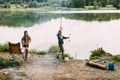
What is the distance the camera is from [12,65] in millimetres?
16609

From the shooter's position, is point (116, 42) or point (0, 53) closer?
point (0, 53)

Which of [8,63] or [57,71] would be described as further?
[8,63]

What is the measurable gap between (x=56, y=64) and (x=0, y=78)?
3.63 meters

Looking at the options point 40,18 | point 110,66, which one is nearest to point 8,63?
point 110,66

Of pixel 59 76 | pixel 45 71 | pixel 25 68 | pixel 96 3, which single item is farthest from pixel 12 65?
Answer: pixel 96 3

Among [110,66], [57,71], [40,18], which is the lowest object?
[40,18]

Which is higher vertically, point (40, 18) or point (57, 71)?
point (57, 71)

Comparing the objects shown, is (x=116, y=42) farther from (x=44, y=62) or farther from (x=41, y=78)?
(x=41, y=78)

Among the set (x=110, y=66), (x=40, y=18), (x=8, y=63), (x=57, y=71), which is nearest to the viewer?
(x=57, y=71)

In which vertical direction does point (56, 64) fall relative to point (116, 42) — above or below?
above

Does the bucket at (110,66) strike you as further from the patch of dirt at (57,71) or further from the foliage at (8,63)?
the foliage at (8,63)

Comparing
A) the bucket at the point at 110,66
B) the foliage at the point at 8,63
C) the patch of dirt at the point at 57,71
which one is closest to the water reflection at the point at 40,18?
the patch of dirt at the point at 57,71

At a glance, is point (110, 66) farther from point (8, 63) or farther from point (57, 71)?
point (8, 63)

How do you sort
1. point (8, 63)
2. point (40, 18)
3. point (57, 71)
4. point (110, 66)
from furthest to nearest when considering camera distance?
point (40, 18)
point (8, 63)
point (110, 66)
point (57, 71)
